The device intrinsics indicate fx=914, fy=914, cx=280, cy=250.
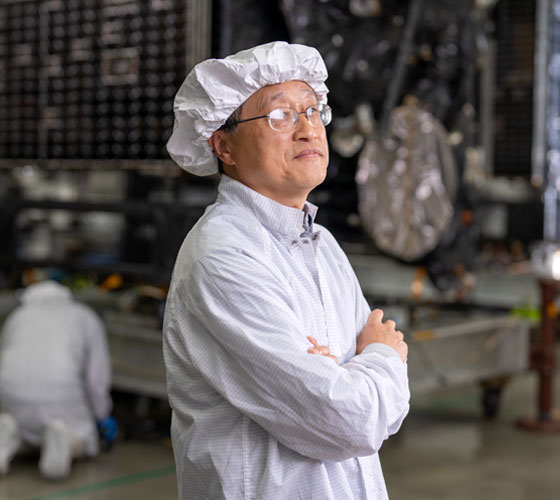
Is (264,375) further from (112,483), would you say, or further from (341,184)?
(341,184)

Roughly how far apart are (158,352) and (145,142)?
3.91 feet

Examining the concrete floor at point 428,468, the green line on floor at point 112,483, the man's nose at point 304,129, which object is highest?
the man's nose at point 304,129

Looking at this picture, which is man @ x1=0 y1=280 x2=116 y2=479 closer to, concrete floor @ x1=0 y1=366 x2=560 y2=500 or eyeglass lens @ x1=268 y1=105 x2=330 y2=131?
concrete floor @ x1=0 y1=366 x2=560 y2=500

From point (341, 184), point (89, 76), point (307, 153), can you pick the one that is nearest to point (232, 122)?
point (307, 153)

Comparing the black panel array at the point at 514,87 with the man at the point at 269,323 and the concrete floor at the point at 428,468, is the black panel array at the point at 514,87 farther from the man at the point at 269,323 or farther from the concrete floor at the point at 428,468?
the man at the point at 269,323

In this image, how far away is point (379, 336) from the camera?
1.83m

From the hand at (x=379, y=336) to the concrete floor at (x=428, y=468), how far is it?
2748 mm

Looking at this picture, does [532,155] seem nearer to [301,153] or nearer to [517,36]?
[517,36]

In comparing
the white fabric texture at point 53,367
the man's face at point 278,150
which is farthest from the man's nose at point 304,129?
the white fabric texture at point 53,367

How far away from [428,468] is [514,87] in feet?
11.6

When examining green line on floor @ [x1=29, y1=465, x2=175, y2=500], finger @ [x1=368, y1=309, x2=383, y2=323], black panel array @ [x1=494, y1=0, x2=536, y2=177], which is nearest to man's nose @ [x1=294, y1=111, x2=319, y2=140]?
finger @ [x1=368, y1=309, x2=383, y2=323]

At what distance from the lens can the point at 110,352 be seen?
5645 mm

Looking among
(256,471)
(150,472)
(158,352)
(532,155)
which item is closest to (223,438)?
(256,471)

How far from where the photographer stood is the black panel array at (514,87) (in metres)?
7.18
